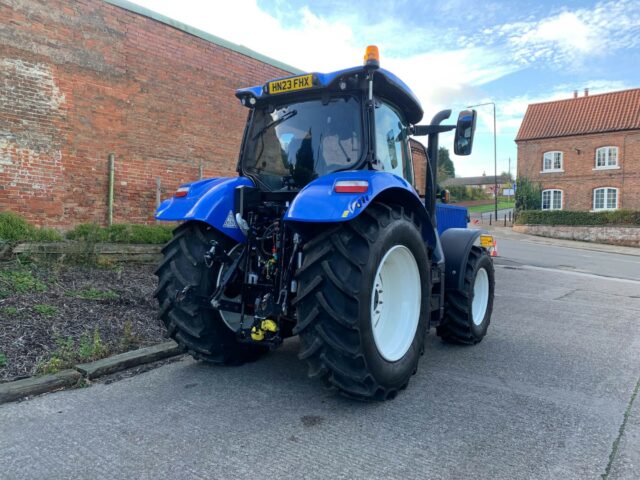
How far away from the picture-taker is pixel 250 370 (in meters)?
4.00

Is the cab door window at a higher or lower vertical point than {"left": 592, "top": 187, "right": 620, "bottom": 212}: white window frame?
lower

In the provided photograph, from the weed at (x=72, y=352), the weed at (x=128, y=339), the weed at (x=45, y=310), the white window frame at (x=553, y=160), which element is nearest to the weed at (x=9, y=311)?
the weed at (x=45, y=310)

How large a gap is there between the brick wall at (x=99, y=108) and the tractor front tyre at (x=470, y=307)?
642 cm

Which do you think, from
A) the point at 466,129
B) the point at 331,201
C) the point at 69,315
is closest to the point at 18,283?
the point at 69,315

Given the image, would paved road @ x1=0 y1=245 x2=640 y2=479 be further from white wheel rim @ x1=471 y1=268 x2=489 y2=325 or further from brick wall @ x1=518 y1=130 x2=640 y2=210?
brick wall @ x1=518 y1=130 x2=640 y2=210

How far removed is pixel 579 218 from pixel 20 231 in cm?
2895

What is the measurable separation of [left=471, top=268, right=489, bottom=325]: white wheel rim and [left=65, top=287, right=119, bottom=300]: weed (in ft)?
13.3

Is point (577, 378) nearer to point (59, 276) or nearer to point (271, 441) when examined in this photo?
point (271, 441)

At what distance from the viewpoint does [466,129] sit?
4496 millimetres

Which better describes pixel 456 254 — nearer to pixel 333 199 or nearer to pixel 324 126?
pixel 324 126

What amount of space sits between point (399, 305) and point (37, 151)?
6.58 metres

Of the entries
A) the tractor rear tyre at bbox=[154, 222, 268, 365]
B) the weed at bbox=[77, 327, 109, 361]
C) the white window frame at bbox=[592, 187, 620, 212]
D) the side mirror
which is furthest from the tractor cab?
the white window frame at bbox=[592, 187, 620, 212]

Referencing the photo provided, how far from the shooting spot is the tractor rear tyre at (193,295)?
12.2 feet

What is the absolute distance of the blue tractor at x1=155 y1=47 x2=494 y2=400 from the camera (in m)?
3.07
